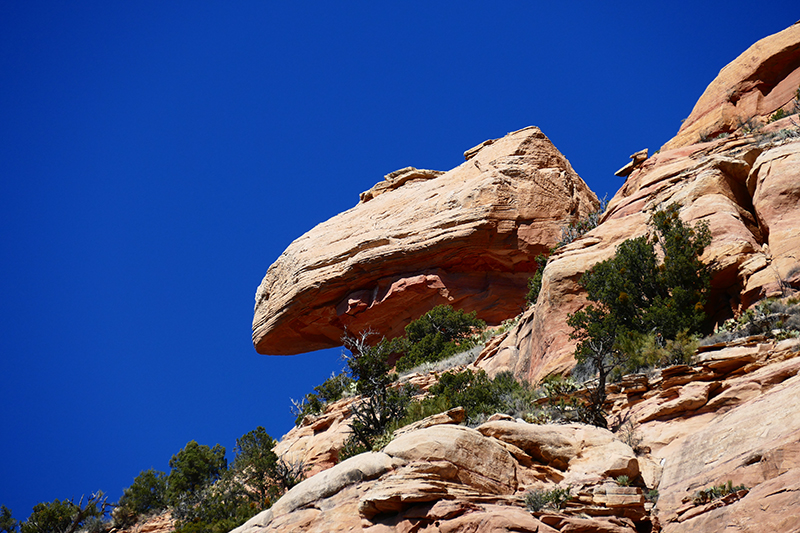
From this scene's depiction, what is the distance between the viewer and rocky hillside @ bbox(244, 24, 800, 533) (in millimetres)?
8945

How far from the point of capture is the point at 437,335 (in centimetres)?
2755

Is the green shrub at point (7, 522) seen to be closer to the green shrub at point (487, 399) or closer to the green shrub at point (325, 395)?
the green shrub at point (325, 395)

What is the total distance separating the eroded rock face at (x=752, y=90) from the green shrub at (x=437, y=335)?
11.0m

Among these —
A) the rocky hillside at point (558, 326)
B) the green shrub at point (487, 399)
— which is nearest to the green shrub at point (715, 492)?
the rocky hillside at point (558, 326)

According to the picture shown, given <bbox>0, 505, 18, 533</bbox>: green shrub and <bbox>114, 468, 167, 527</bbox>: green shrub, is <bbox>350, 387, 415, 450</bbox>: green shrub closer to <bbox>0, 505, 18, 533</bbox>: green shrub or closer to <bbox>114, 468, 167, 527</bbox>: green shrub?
<bbox>114, 468, 167, 527</bbox>: green shrub

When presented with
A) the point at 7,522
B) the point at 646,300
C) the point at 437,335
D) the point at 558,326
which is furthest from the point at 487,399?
the point at 7,522

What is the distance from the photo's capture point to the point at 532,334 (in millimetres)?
19781

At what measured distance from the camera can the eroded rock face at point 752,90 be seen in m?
24.6

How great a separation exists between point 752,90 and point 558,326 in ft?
47.1

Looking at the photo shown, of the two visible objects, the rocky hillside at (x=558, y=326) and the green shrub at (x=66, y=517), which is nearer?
the rocky hillside at (x=558, y=326)

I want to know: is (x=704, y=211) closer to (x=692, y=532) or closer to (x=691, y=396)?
(x=691, y=396)

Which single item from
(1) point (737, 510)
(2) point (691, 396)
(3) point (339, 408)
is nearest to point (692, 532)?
(1) point (737, 510)

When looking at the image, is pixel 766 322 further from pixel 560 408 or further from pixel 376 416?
pixel 376 416

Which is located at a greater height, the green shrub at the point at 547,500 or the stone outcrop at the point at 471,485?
the stone outcrop at the point at 471,485
